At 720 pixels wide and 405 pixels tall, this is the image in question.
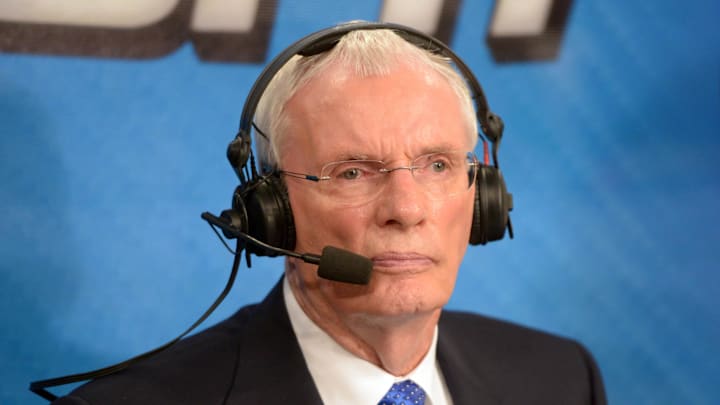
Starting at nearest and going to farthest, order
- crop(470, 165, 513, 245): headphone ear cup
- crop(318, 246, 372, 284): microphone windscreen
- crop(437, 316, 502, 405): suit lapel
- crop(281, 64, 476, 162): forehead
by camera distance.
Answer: crop(318, 246, 372, 284): microphone windscreen
crop(281, 64, 476, 162): forehead
crop(470, 165, 513, 245): headphone ear cup
crop(437, 316, 502, 405): suit lapel

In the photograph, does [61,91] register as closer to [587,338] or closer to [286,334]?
[286,334]

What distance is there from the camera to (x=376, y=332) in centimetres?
165

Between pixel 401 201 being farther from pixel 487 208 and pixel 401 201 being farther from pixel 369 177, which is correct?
pixel 487 208

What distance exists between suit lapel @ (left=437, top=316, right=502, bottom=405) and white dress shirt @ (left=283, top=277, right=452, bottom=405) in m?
0.14

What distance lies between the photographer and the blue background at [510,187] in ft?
6.45

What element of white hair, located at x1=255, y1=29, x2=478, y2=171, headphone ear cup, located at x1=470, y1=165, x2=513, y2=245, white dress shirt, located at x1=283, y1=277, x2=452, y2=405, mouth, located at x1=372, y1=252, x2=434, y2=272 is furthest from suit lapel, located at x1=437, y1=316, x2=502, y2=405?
white hair, located at x1=255, y1=29, x2=478, y2=171

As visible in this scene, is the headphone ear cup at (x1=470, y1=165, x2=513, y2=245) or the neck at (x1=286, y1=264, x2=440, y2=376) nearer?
the neck at (x1=286, y1=264, x2=440, y2=376)

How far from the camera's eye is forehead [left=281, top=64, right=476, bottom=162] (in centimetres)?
159

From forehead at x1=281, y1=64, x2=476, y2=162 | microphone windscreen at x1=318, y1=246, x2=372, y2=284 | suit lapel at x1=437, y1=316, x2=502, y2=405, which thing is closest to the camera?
microphone windscreen at x1=318, y1=246, x2=372, y2=284

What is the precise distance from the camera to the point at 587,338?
2.61 m

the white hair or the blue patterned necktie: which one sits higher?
the white hair

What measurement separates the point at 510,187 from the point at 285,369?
1.05 metres

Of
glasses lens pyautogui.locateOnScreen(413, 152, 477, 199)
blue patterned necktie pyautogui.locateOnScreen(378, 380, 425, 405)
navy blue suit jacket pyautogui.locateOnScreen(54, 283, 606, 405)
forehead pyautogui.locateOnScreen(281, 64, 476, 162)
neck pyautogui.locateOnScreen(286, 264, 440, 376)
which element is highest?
forehead pyautogui.locateOnScreen(281, 64, 476, 162)

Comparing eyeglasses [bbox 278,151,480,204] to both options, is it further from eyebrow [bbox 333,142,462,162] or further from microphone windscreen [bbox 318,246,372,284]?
microphone windscreen [bbox 318,246,372,284]
